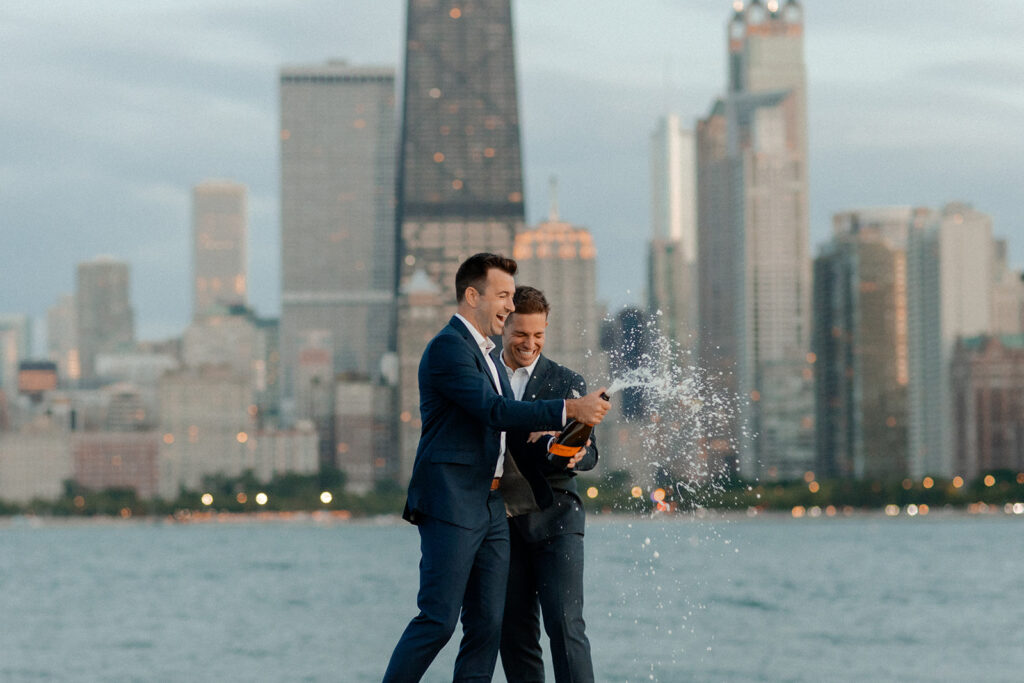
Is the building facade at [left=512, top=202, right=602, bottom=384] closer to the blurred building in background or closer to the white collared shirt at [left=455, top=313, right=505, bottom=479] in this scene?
the blurred building in background

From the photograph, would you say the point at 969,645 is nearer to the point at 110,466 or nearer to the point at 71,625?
A: the point at 71,625

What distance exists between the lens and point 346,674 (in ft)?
76.7

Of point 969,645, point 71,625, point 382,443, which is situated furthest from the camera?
point 382,443

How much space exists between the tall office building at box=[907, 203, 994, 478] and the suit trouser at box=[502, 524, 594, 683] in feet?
547

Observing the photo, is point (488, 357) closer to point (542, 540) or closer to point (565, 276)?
point (542, 540)

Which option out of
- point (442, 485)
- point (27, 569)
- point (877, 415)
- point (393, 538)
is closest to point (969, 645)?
point (442, 485)

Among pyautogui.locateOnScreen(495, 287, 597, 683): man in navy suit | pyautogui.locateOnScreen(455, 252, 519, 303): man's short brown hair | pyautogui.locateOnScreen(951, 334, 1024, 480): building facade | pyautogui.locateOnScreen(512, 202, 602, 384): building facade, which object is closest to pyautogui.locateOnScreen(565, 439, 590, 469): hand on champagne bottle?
pyautogui.locateOnScreen(495, 287, 597, 683): man in navy suit

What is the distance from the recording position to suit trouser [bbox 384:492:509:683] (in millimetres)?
8258

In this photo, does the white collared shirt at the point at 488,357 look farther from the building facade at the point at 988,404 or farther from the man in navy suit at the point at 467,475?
the building facade at the point at 988,404

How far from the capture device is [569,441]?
8367 millimetres

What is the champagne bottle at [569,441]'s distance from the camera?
325 inches

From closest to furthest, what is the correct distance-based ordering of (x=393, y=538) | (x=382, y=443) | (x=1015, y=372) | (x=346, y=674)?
(x=346, y=674) → (x=393, y=538) → (x=1015, y=372) → (x=382, y=443)

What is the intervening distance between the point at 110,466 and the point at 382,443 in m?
29.8

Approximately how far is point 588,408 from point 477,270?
3.28 ft
